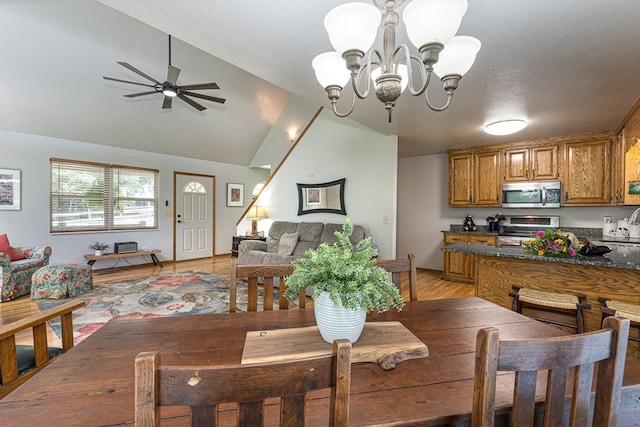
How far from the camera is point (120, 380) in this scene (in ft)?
2.73

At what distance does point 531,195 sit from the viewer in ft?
13.8

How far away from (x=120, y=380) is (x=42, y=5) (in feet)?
15.2

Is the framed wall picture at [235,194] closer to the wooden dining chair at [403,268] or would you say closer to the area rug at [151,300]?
the area rug at [151,300]

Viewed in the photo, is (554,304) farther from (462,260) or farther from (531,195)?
(531,195)

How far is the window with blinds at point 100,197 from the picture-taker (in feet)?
16.3

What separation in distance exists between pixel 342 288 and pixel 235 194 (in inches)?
271

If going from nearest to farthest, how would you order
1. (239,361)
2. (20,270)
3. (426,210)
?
(239,361)
(20,270)
(426,210)

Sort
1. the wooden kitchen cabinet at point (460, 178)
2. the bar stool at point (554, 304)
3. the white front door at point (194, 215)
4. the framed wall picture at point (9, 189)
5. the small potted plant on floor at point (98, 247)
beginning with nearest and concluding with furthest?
the bar stool at point (554, 304) < the framed wall picture at point (9, 189) < the wooden kitchen cabinet at point (460, 178) < the small potted plant on floor at point (98, 247) < the white front door at point (194, 215)

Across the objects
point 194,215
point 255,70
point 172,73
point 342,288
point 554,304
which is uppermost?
point 172,73

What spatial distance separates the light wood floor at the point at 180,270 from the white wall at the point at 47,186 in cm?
45

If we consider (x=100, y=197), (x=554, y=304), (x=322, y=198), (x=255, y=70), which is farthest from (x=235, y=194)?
(x=554, y=304)

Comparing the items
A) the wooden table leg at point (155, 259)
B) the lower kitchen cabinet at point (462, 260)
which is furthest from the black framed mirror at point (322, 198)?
the wooden table leg at point (155, 259)

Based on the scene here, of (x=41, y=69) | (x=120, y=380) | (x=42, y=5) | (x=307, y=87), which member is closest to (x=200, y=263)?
(x=41, y=69)

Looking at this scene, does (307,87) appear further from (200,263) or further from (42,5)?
(200,263)
